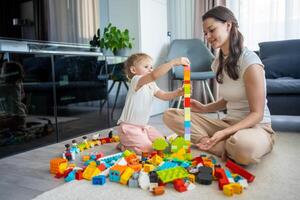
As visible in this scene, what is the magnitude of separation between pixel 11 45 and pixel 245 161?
144 cm

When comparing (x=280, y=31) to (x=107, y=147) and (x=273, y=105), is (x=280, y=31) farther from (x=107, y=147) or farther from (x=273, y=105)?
(x=107, y=147)

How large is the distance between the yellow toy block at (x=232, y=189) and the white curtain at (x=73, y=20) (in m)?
1.54

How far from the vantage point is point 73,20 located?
2123 millimetres

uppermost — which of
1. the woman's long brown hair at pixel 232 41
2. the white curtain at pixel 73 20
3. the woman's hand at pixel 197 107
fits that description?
the white curtain at pixel 73 20

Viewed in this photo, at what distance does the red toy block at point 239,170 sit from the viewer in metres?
1.08

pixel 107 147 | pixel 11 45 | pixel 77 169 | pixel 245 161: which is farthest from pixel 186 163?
pixel 11 45

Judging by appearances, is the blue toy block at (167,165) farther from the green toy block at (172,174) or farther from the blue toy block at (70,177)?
the blue toy block at (70,177)

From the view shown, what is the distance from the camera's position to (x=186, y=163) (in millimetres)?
1233

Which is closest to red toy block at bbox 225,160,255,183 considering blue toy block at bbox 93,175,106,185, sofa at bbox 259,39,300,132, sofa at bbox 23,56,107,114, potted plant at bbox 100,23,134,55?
blue toy block at bbox 93,175,106,185

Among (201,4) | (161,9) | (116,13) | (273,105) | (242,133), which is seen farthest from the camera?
(201,4)

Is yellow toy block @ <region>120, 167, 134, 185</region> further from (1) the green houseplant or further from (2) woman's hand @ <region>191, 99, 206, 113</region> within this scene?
(1) the green houseplant

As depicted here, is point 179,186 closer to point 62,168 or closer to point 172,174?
point 172,174

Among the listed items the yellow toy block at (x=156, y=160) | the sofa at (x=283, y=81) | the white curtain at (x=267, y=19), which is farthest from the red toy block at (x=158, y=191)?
the white curtain at (x=267, y=19)

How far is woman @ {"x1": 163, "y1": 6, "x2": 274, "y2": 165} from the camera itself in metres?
1.21
